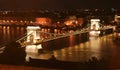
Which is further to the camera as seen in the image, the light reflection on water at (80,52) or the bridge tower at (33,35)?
the bridge tower at (33,35)

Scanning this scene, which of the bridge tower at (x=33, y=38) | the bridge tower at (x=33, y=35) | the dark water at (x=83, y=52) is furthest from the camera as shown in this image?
the bridge tower at (x=33, y=35)

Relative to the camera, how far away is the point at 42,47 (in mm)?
9102

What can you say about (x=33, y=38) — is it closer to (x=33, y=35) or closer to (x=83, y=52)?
(x=33, y=35)

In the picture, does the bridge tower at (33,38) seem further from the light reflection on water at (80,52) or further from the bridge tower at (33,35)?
the light reflection on water at (80,52)

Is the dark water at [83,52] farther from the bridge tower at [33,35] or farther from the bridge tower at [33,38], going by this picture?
the bridge tower at [33,35]

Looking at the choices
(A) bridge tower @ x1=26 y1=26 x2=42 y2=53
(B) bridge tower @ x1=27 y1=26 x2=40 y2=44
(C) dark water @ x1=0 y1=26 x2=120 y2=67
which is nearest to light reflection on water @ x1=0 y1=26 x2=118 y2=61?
(C) dark water @ x1=0 y1=26 x2=120 y2=67

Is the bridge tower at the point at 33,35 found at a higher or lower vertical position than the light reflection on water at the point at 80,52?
higher

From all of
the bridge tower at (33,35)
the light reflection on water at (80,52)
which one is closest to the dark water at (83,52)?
the light reflection on water at (80,52)

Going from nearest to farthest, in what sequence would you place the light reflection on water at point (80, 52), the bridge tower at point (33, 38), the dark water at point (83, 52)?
the dark water at point (83, 52) < the light reflection on water at point (80, 52) < the bridge tower at point (33, 38)

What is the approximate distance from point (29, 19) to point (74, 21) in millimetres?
4492

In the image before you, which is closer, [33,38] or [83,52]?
[83,52]

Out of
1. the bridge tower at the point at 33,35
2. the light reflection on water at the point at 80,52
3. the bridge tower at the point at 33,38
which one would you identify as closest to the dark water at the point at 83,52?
the light reflection on water at the point at 80,52

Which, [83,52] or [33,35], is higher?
[33,35]

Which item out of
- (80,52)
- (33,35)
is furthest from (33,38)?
(80,52)
